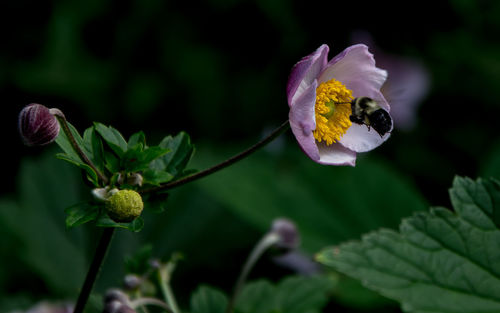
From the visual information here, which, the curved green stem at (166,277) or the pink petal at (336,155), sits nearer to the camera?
the pink petal at (336,155)

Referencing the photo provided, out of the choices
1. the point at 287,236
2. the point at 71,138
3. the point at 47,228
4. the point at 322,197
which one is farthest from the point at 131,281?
the point at 47,228

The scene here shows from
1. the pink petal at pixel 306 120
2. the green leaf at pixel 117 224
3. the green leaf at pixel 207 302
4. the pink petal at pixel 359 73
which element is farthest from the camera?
the green leaf at pixel 207 302

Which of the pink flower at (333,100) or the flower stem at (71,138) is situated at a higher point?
the pink flower at (333,100)

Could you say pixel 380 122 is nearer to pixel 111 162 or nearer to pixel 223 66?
pixel 111 162

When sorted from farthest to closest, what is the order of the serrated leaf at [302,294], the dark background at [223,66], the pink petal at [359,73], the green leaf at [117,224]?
the dark background at [223,66], the serrated leaf at [302,294], the pink petal at [359,73], the green leaf at [117,224]

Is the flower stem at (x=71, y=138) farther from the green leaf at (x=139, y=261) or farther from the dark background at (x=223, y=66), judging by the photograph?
the dark background at (x=223, y=66)

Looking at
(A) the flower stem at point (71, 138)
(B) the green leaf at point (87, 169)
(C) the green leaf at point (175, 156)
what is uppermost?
(C) the green leaf at point (175, 156)

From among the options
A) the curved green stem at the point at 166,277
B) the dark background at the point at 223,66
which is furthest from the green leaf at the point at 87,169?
the dark background at the point at 223,66
